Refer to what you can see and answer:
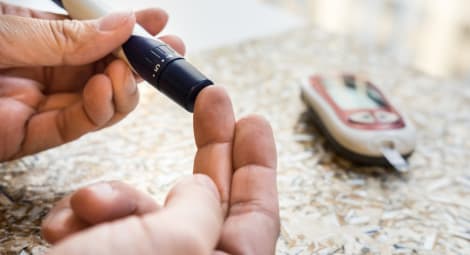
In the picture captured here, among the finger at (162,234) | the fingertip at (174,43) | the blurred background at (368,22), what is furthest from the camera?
the blurred background at (368,22)

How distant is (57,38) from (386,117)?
0.32 m

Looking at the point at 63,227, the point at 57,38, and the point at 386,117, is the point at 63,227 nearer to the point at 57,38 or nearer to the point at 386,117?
the point at 57,38

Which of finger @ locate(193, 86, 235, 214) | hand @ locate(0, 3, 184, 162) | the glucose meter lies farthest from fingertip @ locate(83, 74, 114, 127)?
the glucose meter

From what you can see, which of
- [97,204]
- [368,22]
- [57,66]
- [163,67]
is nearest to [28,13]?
[57,66]

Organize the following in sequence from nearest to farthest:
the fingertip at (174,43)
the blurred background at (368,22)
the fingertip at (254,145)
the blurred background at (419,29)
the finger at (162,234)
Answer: the finger at (162,234)
the fingertip at (254,145)
the fingertip at (174,43)
the blurred background at (368,22)
the blurred background at (419,29)

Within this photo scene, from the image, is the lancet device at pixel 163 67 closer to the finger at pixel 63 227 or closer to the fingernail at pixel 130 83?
the fingernail at pixel 130 83

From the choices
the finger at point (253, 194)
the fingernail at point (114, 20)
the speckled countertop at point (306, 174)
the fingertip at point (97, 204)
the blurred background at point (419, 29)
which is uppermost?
the fingernail at point (114, 20)

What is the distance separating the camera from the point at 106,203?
32 cm

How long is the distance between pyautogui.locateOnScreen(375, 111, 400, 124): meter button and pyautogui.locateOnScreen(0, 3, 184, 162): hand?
0.68 ft

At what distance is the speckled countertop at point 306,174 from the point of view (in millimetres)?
434

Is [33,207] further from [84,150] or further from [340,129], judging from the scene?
[340,129]

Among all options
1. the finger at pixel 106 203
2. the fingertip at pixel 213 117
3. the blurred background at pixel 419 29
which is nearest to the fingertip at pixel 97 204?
the finger at pixel 106 203

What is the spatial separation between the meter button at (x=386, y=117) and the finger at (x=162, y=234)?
27 cm

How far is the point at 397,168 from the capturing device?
0.51 metres
